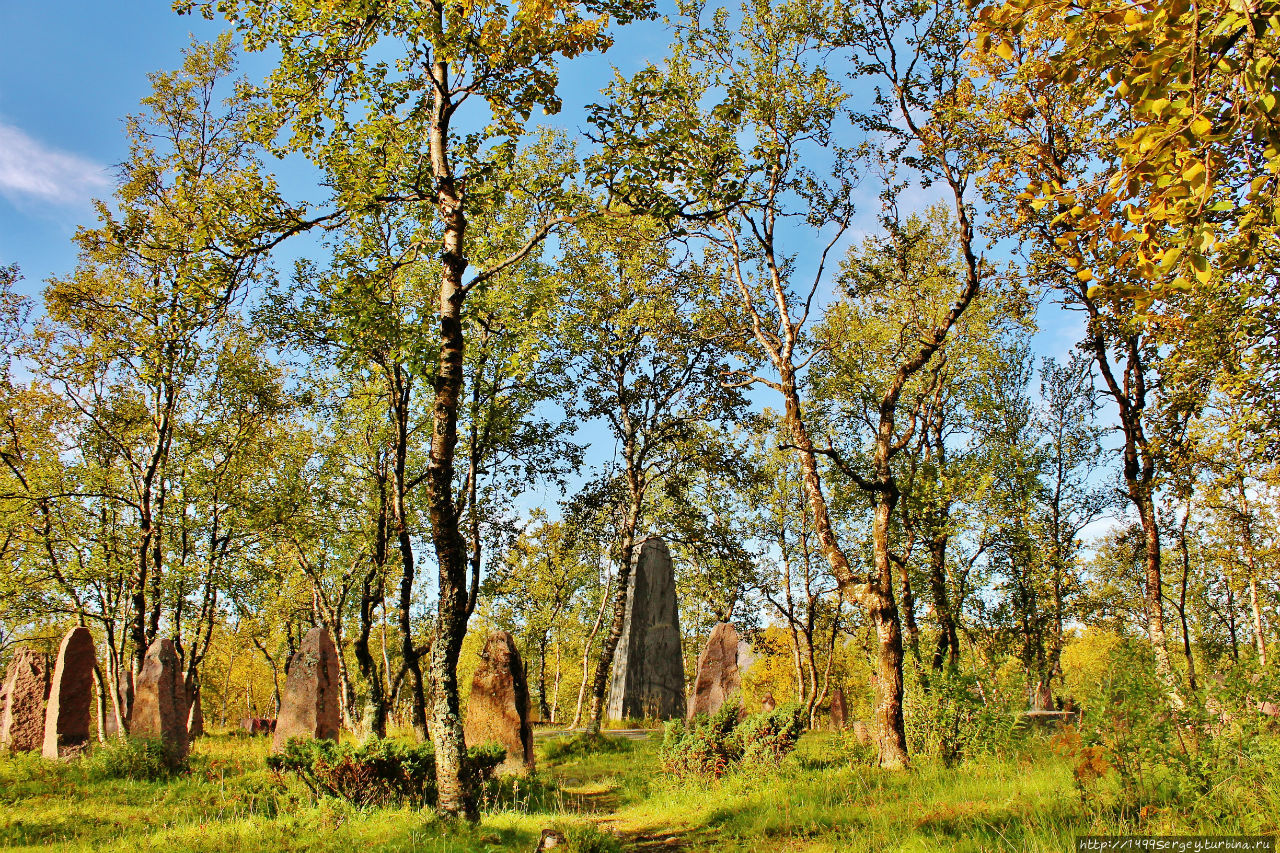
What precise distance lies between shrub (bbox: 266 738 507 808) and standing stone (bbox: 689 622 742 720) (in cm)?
698

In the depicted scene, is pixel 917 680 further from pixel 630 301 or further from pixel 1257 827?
pixel 630 301

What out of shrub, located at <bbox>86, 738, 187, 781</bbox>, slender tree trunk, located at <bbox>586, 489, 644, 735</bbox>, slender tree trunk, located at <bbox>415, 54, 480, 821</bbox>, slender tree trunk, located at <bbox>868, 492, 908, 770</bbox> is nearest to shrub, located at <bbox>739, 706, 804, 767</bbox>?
slender tree trunk, located at <bbox>868, 492, 908, 770</bbox>

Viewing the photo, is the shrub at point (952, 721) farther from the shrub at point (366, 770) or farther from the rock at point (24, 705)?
the rock at point (24, 705)

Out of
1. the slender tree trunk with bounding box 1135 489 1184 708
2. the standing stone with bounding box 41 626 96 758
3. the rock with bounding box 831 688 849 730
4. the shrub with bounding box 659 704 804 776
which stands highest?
the slender tree trunk with bounding box 1135 489 1184 708

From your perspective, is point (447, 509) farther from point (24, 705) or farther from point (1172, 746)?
point (24, 705)

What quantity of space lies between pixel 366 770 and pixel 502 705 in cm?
405

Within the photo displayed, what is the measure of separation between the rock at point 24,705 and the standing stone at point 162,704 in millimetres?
3740

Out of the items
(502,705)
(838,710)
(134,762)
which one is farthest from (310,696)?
(838,710)

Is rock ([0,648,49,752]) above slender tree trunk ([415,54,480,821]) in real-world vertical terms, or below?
below

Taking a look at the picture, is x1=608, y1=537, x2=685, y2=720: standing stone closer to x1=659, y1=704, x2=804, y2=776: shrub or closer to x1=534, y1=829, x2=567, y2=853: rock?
x1=659, y1=704, x2=804, y2=776: shrub

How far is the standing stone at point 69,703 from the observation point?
11.6 meters

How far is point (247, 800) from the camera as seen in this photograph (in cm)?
805

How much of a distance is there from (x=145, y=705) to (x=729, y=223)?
13.0 meters

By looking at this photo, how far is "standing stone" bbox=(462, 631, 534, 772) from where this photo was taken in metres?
11.7
